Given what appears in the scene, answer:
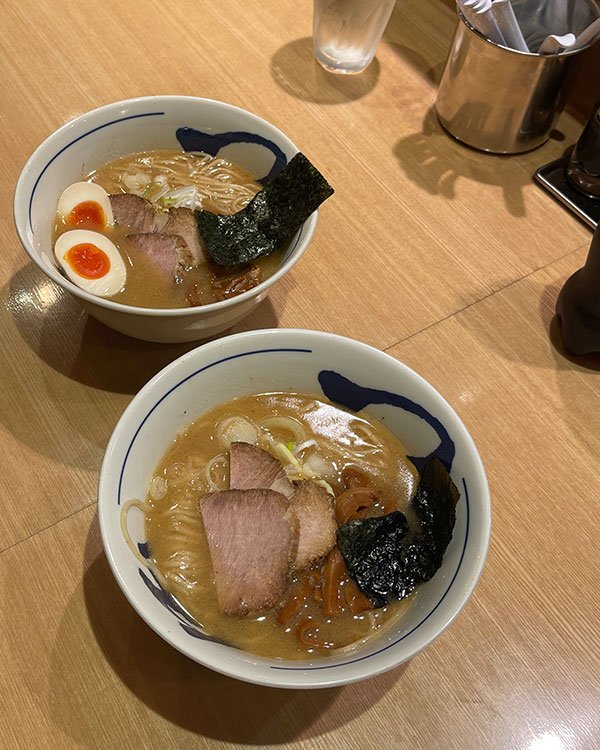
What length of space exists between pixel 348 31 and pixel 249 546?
4.79ft

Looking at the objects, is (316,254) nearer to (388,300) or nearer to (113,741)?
(388,300)

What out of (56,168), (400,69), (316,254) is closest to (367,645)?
(316,254)

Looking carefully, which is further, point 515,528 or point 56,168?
point 56,168

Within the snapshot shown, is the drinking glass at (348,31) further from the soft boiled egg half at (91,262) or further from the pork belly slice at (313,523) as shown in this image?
the pork belly slice at (313,523)

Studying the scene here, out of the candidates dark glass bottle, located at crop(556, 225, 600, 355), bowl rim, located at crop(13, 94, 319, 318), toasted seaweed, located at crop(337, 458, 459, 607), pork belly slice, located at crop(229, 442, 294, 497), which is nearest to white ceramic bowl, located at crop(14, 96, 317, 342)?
bowl rim, located at crop(13, 94, 319, 318)

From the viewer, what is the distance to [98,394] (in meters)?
1.35

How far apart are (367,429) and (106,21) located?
1.49 meters

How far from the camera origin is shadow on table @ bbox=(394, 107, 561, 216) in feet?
5.81

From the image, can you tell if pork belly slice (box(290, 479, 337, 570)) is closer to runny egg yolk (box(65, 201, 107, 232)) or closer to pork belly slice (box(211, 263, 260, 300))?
pork belly slice (box(211, 263, 260, 300))

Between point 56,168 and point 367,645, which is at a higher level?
point 56,168

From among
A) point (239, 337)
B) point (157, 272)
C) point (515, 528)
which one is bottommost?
point (515, 528)

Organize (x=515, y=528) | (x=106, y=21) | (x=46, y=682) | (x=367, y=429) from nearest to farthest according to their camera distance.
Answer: (x=46, y=682)
(x=367, y=429)
(x=515, y=528)
(x=106, y=21)

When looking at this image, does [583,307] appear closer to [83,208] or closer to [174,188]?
[174,188]

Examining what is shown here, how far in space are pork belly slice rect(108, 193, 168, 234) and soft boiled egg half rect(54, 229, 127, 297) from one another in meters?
0.08
